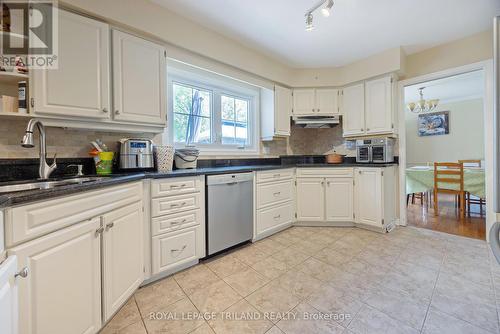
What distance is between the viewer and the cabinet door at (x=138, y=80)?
5.55 feet

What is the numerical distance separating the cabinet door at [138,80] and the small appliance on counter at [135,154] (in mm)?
191

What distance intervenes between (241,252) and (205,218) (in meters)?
0.59

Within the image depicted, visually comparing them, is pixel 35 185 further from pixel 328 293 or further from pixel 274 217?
pixel 274 217

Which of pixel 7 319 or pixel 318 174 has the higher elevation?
pixel 318 174

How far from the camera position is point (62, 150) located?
163cm

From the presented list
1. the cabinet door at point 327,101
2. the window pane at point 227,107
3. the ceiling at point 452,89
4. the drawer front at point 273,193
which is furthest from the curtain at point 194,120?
the ceiling at point 452,89

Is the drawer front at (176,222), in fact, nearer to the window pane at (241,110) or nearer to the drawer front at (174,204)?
the drawer front at (174,204)

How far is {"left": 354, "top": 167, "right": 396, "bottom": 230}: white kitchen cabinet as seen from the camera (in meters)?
2.68

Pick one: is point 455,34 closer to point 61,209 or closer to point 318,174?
point 318,174

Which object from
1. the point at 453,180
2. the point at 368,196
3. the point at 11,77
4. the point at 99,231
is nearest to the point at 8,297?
the point at 99,231

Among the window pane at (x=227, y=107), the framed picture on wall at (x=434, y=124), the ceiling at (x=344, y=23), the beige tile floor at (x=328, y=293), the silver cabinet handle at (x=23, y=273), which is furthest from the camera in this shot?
the framed picture on wall at (x=434, y=124)

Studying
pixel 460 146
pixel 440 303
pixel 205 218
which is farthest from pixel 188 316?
pixel 460 146

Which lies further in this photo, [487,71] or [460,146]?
[460,146]

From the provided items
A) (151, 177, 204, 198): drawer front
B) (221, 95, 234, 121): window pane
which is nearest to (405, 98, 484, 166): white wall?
(221, 95, 234, 121): window pane
